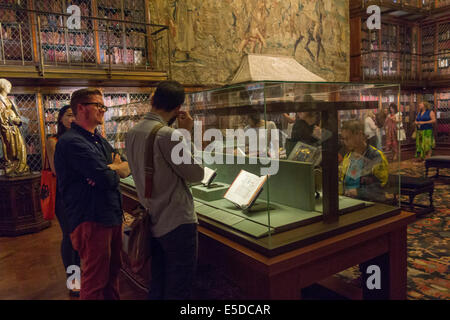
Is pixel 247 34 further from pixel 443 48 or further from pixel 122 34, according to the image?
pixel 443 48

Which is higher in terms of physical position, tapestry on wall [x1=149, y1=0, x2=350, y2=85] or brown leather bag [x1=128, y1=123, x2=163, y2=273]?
tapestry on wall [x1=149, y1=0, x2=350, y2=85]

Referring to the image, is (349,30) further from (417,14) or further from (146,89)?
(146,89)

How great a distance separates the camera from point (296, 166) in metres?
2.18

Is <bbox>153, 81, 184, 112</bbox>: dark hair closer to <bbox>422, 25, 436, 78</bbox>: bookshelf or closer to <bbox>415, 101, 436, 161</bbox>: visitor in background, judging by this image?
<bbox>415, 101, 436, 161</bbox>: visitor in background

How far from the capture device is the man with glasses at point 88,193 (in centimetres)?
215

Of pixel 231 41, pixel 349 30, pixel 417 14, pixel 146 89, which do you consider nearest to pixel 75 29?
pixel 146 89

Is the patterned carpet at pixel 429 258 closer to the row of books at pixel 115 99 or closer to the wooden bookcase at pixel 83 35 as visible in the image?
the wooden bookcase at pixel 83 35

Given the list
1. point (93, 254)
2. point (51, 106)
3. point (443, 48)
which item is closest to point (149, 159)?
point (93, 254)

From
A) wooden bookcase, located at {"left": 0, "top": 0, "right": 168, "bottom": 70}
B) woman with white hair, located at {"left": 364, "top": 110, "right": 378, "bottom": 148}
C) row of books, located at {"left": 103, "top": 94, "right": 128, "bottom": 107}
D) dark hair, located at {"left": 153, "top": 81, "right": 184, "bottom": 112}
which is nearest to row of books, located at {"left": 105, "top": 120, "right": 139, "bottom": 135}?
dark hair, located at {"left": 153, "top": 81, "right": 184, "bottom": 112}

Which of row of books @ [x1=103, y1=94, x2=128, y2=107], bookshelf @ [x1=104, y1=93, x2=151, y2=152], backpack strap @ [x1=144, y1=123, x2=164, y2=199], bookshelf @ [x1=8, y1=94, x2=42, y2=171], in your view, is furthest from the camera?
row of books @ [x1=103, y1=94, x2=128, y2=107]

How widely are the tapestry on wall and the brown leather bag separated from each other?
724cm

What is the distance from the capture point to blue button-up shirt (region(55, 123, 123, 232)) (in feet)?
7.03

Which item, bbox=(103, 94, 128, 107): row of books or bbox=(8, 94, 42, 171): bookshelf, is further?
bbox=(103, 94, 128, 107): row of books

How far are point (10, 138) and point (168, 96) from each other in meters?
4.44
